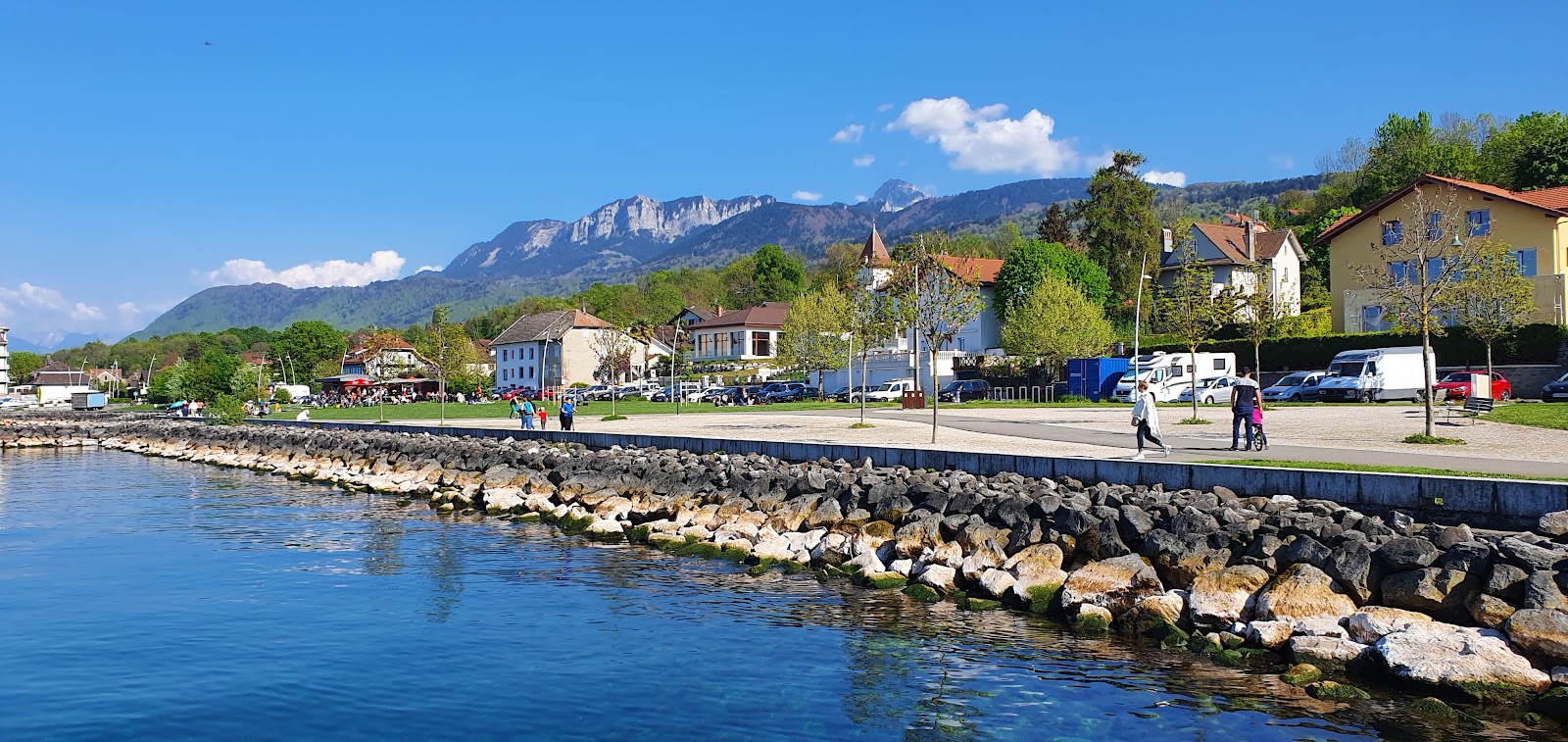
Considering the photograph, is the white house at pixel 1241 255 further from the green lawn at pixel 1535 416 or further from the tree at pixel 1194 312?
the green lawn at pixel 1535 416

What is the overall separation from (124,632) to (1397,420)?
3206cm

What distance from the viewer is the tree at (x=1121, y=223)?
86500 mm

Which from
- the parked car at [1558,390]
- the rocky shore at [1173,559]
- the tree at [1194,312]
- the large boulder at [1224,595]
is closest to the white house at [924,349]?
the tree at [1194,312]

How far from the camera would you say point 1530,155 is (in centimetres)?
6969

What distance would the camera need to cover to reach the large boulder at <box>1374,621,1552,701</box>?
11.5 metres

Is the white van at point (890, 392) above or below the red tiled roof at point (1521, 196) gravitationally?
below

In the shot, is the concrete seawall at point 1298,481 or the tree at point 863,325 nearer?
the concrete seawall at point 1298,481

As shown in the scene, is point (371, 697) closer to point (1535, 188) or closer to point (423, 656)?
point (423, 656)

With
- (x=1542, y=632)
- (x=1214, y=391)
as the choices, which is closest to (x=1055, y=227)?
(x=1214, y=391)

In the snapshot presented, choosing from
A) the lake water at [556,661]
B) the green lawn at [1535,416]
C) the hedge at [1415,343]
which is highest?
the hedge at [1415,343]

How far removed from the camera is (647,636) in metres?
15.0

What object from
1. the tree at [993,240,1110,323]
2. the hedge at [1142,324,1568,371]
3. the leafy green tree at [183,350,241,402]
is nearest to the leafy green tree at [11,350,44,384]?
the leafy green tree at [183,350,241,402]

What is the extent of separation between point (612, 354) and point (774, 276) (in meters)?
63.7

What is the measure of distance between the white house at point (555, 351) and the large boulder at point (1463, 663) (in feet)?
333
